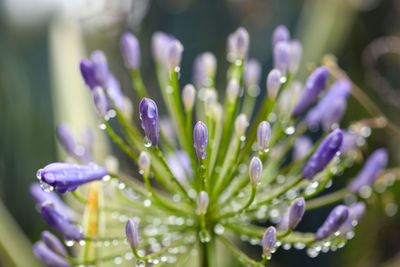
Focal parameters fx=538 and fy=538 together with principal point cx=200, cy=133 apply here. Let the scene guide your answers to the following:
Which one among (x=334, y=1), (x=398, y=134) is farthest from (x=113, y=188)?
(x=334, y=1)

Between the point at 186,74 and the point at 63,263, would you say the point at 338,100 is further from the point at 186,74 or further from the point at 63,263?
the point at 186,74

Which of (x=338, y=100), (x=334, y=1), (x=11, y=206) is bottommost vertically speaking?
(x=338, y=100)

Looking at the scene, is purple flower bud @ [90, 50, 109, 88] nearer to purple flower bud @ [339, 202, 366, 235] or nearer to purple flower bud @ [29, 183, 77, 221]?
purple flower bud @ [29, 183, 77, 221]

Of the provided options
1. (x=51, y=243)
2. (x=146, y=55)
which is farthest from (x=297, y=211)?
(x=146, y=55)

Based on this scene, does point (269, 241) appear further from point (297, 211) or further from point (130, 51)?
point (130, 51)

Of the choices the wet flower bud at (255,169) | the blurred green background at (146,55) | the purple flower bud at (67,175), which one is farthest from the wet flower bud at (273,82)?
the blurred green background at (146,55)
